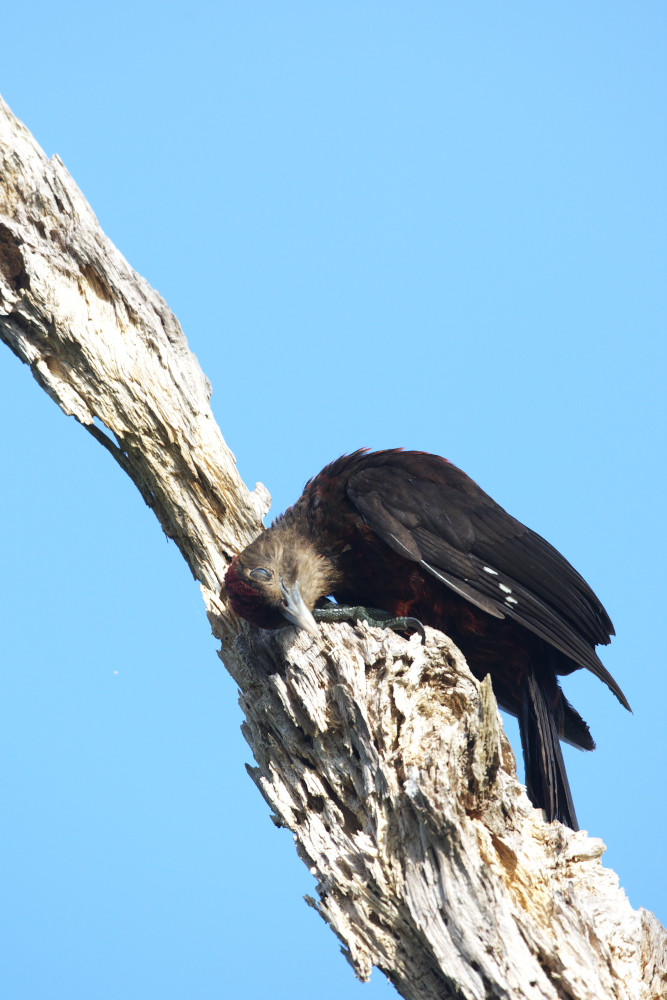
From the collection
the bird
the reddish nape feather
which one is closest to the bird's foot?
the bird

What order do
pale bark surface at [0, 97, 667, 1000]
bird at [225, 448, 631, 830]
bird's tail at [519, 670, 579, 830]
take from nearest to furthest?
pale bark surface at [0, 97, 667, 1000] < bird's tail at [519, 670, 579, 830] < bird at [225, 448, 631, 830]

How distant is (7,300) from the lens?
368 cm

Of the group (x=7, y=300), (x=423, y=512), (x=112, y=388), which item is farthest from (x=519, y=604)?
(x=7, y=300)

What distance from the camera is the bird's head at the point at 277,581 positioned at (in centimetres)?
338

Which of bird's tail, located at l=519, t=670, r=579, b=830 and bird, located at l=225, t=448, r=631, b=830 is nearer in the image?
bird's tail, located at l=519, t=670, r=579, b=830

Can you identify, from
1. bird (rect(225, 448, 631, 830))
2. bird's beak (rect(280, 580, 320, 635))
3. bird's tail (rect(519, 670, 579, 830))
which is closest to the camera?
bird's beak (rect(280, 580, 320, 635))

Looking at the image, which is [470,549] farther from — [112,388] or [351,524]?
[112,388]

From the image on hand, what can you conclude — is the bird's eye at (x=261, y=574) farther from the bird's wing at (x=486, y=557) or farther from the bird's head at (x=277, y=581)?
the bird's wing at (x=486, y=557)

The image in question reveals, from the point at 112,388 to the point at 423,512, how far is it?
137 centimetres

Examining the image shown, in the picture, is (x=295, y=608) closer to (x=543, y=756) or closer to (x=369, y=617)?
(x=369, y=617)

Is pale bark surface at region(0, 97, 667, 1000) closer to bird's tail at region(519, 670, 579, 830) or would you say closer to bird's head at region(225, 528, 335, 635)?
bird's head at region(225, 528, 335, 635)

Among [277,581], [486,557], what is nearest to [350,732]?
[277,581]

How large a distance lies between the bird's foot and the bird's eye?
0.29 m

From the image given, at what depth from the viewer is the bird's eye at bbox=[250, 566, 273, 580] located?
344 centimetres
